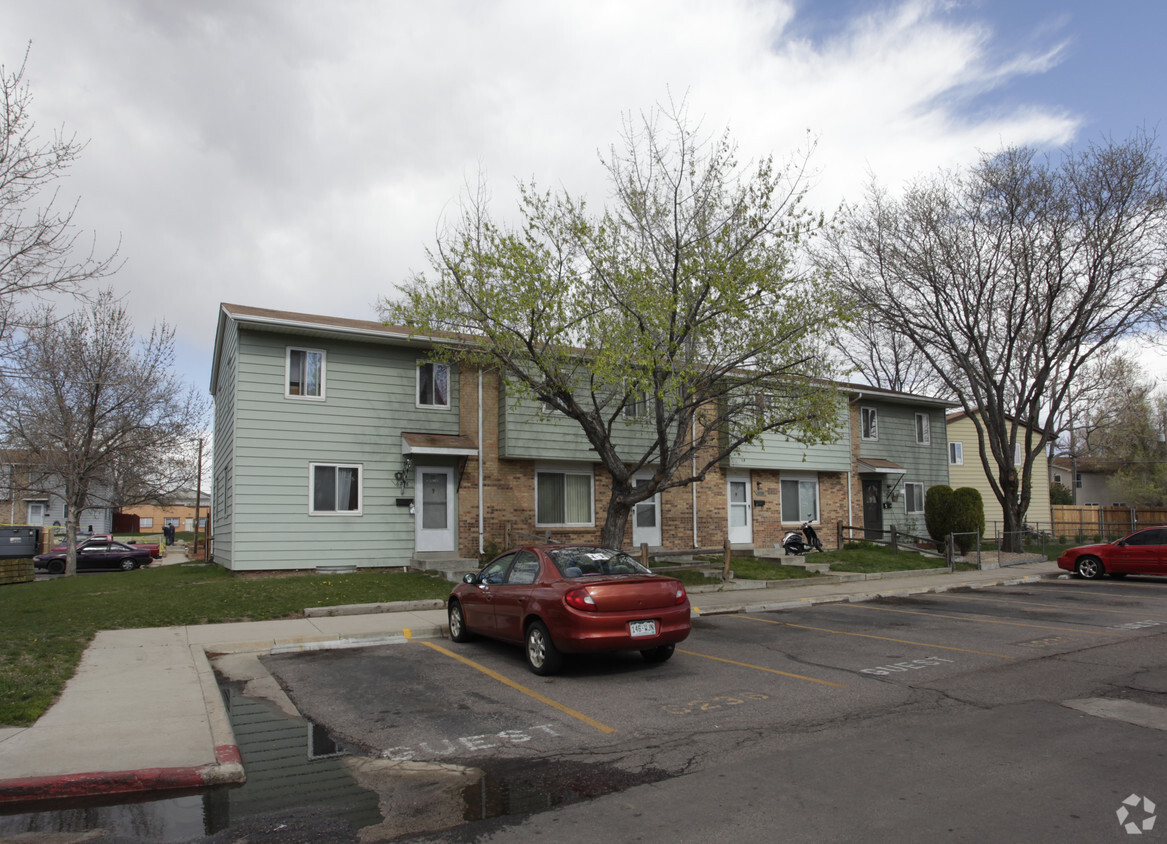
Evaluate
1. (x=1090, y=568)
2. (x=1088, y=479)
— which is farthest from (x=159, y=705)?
(x=1088, y=479)

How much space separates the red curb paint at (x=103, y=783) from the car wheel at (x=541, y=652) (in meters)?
3.69

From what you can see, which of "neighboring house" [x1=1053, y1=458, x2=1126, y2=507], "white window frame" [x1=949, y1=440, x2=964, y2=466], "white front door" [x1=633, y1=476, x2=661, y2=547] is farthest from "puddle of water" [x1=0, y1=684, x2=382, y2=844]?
"neighboring house" [x1=1053, y1=458, x2=1126, y2=507]

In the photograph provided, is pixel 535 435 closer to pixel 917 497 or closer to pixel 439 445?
pixel 439 445

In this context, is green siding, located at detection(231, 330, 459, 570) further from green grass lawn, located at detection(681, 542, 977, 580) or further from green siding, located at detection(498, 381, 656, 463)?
green grass lawn, located at detection(681, 542, 977, 580)

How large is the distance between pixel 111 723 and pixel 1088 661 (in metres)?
10.2

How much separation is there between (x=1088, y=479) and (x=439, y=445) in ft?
202

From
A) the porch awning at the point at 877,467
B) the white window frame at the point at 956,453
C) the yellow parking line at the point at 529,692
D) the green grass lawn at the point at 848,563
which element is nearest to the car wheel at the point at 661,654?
the yellow parking line at the point at 529,692

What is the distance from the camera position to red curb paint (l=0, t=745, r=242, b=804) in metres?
5.07

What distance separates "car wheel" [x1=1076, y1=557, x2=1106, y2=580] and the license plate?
664 inches

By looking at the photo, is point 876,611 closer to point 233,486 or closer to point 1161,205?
point 233,486

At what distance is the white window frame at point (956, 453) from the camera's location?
34.0 m

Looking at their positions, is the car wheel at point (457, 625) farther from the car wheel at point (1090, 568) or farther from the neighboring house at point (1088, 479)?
the neighboring house at point (1088, 479)

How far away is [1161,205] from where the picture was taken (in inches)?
894

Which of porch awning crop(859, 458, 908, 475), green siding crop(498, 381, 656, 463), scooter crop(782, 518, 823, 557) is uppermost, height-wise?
green siding crop(498, 381, 656, 463)
